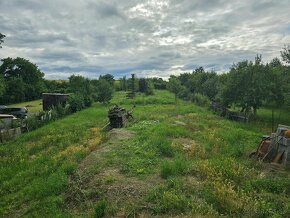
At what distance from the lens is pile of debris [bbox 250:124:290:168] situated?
13.2 m

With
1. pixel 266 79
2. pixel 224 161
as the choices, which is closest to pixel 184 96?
pixel 266 79

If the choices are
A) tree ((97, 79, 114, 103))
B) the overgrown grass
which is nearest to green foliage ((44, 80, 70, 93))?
tree ((97, 79, 114, 103))

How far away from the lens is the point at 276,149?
14016 millimetres

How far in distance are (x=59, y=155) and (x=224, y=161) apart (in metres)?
7.81

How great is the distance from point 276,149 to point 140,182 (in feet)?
24.5

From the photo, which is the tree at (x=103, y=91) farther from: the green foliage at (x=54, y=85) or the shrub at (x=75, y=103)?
the green foliage at (x=54, y=85)

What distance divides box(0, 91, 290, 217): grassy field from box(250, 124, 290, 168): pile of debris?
833mm

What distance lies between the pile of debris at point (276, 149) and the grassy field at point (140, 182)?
2.73 ft

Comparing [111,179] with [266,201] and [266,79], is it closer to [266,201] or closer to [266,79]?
[266,201]

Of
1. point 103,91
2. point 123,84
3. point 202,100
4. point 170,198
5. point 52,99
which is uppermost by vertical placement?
point 123,84

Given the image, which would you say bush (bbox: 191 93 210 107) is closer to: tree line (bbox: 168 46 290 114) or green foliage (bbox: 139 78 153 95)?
tree line (bbox: 168 46 290 114)

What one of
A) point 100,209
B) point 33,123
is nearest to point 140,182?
point 100,209

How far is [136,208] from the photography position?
8.27 meters

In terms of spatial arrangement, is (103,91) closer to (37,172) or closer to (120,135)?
(120,135)
